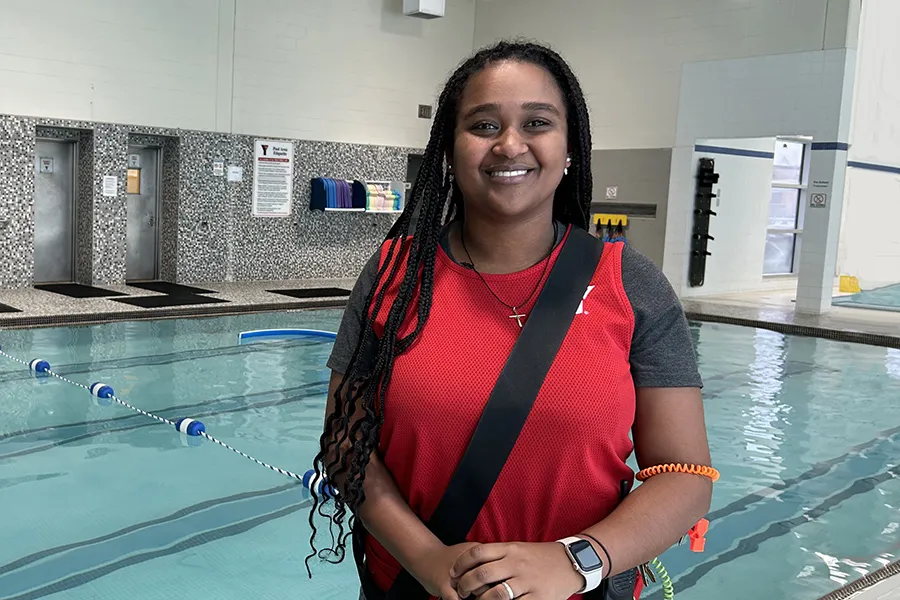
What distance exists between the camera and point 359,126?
12.9 m

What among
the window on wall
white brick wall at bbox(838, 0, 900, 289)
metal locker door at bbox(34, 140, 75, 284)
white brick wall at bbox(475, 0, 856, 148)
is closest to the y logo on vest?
metal locker door at bbox(34, 140, 75, 284)

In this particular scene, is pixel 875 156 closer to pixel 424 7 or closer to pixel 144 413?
pixel 424 7

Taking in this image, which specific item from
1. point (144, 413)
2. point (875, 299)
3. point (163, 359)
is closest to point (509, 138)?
point (144, 413)

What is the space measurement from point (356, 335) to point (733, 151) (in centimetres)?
1254

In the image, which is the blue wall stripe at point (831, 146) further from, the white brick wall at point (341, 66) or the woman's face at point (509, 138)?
the woman's face at point (509, 138)

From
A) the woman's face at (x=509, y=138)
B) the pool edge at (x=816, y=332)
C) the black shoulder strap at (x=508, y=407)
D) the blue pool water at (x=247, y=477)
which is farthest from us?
the pool edge at (x=816, y=332)

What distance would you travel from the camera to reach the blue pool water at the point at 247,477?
11.1ft

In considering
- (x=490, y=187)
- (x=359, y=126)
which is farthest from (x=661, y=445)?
(x=359, y=126)

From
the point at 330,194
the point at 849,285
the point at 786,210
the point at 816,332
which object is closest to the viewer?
the point at 816,332

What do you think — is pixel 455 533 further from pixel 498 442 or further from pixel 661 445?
pixel 661 445

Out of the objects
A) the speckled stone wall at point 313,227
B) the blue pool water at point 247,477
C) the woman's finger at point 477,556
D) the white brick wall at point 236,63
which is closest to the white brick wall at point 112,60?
the white brick wall at point 236,63

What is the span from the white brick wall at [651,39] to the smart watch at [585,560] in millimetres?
11032

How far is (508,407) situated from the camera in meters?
1.23

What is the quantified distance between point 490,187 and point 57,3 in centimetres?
989
